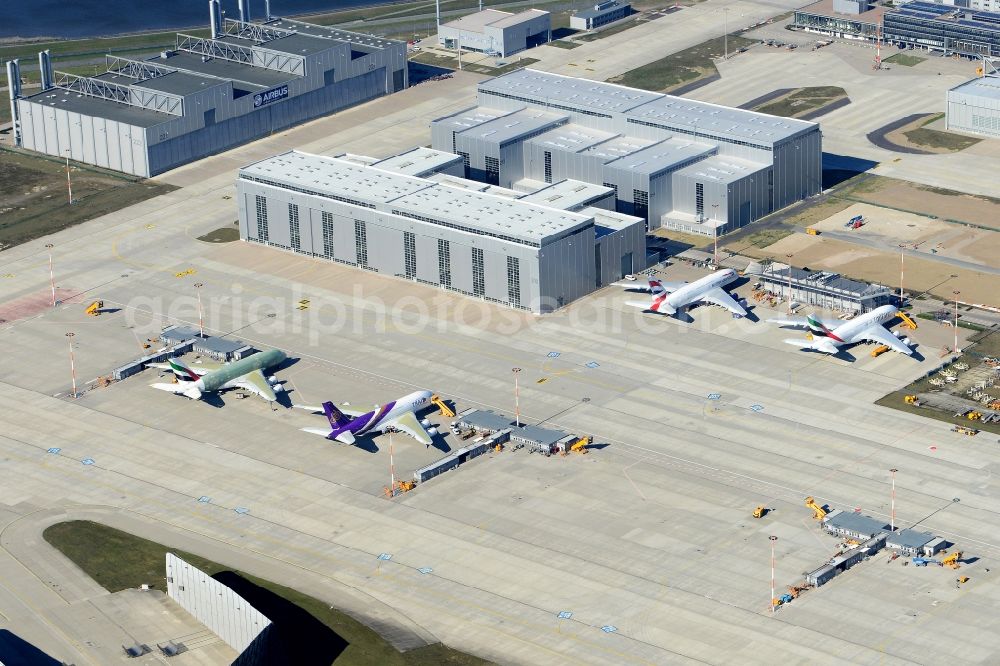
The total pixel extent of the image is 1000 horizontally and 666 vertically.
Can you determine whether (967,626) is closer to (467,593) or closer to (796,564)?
(796,564)

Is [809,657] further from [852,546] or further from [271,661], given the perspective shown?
[271,661]

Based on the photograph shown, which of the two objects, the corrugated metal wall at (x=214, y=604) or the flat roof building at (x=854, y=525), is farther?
the flat roof building at (x=854, y=525)

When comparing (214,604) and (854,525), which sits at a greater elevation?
(214,604)

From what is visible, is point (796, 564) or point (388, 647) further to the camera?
point (796, 564)

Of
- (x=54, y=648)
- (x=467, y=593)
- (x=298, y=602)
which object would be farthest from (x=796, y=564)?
(x=54, y=648)

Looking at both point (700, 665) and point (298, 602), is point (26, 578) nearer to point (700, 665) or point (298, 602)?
point (298, 602)

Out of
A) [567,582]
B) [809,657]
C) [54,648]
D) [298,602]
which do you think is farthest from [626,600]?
[54,648]

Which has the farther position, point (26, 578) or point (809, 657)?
point (26, 578)

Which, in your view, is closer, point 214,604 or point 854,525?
point 214,604

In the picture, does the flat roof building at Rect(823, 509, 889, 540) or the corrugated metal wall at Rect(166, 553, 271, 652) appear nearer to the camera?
the corrugated metal wall at Rect(166, 553, 271, 652)
